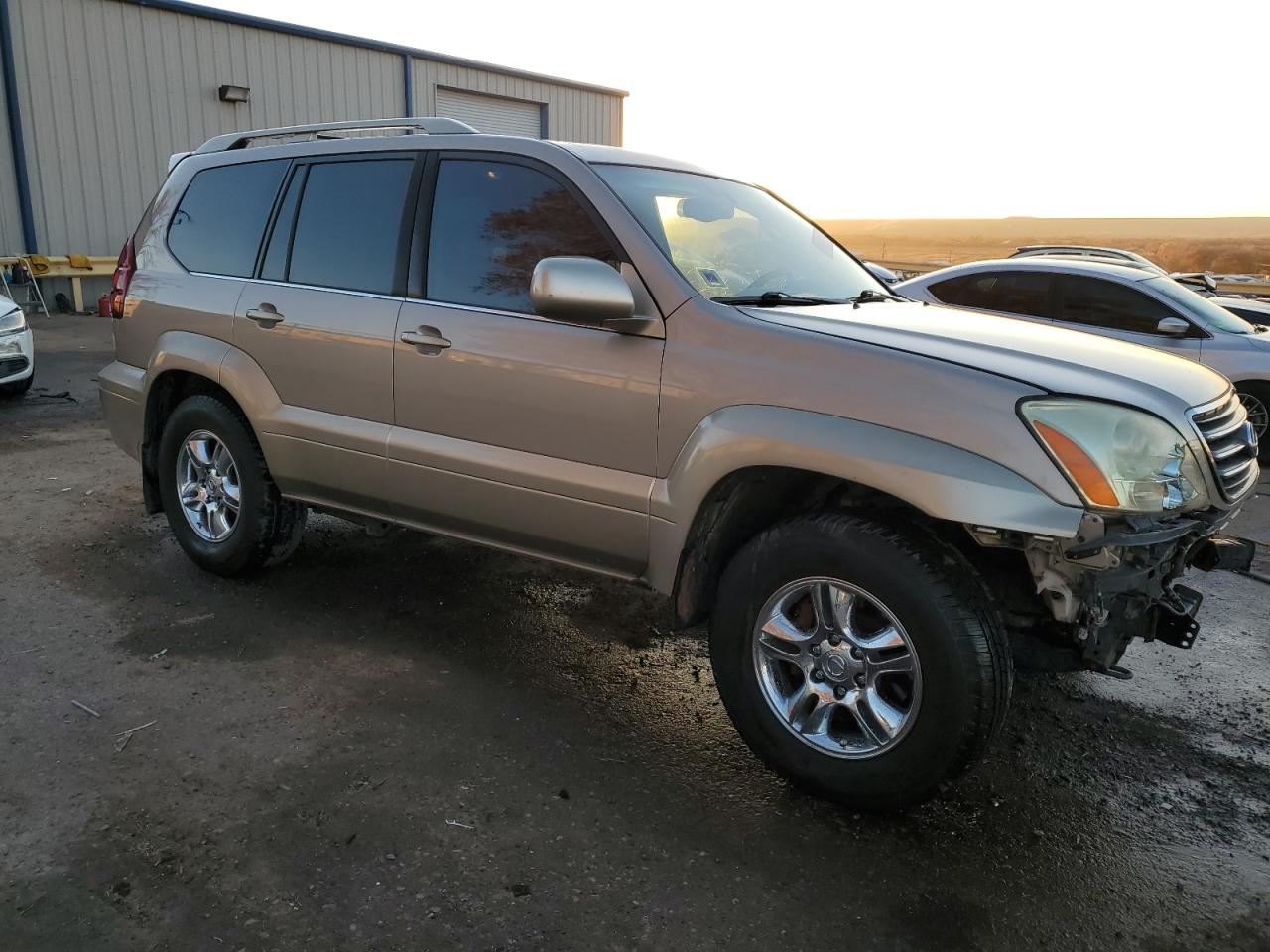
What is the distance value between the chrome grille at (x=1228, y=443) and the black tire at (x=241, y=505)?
11.6 ft

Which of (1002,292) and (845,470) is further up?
(1002,292)

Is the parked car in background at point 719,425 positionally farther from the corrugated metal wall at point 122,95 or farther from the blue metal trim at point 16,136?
the corrugated metal wall at point 122,95

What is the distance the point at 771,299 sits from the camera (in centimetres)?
327

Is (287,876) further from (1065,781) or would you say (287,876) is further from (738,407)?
(1065,781)

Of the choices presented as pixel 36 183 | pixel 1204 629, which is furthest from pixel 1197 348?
pixel 36 183

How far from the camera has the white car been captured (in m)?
8.48

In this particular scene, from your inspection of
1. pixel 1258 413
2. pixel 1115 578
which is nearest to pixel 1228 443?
pixel 1115 578

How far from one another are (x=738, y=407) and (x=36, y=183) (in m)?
16.0

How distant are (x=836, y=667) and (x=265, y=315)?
2756 mm

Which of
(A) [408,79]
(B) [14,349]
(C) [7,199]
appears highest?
(A) [408,79]

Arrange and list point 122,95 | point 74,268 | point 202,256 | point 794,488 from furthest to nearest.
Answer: point 122,95 → point 74,268 → point 202,256 → point 794,488

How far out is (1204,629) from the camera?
4.34 metres

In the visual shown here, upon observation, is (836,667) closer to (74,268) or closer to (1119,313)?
(1119,313)

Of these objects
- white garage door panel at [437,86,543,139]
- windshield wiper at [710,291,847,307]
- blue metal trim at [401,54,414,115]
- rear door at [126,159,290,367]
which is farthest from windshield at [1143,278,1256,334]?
blue metal trim at [401,54,414,115]
